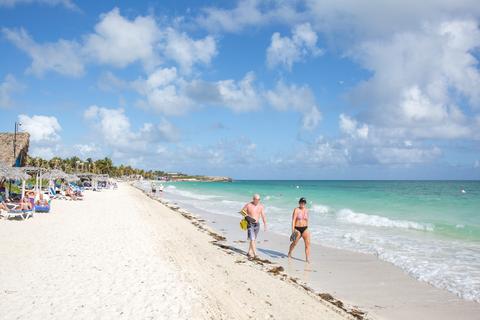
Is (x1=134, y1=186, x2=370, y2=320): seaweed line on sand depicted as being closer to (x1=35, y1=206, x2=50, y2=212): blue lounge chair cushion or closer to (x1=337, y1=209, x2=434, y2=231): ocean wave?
(x1=35, y1=206, x2=50, y2=212): blue lounge chair cushion

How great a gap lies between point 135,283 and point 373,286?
14.3 feet

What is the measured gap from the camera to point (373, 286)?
22.6 ft

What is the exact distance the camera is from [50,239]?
9.82 meters

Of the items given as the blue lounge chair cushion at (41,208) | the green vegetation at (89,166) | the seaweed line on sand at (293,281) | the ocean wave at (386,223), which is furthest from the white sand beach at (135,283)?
the green vegetation at (89,166)

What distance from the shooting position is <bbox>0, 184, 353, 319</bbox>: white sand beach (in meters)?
4.97

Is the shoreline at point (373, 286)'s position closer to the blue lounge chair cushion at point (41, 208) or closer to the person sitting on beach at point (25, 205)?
the person sitting on beach at point (25, 205)

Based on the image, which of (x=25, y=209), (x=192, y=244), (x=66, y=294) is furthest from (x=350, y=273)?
(x=25, y=209)

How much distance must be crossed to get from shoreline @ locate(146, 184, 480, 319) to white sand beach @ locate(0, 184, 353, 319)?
0.75 meters

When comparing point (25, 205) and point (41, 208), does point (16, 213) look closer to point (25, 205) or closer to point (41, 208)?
point (25, 205)

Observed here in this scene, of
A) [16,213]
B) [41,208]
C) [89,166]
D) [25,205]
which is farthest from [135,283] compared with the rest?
[89,166]

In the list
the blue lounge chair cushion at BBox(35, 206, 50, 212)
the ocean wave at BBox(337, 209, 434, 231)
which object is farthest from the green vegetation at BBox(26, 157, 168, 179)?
the ocean wave at BBox(337, 209, 434, 231)

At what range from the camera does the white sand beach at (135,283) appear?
4969mm

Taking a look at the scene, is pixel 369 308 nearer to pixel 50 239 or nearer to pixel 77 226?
pixel 50 239

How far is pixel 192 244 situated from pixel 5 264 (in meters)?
4.71
